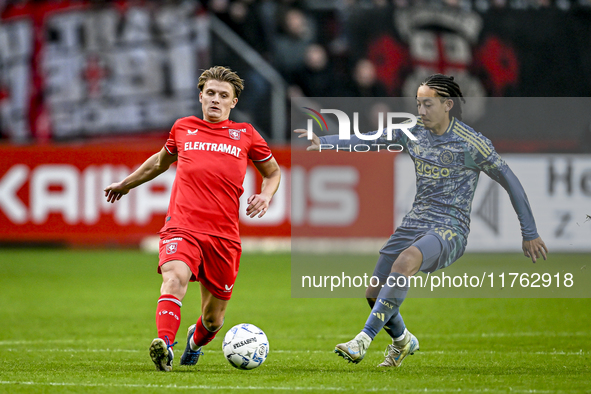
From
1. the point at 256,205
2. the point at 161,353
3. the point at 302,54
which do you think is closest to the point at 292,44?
the point at 302,54

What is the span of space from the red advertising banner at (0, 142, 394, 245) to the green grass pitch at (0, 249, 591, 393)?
1809 millimetres

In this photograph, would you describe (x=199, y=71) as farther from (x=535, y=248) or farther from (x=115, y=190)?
(x=535, y=248)

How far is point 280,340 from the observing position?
7.72 meters

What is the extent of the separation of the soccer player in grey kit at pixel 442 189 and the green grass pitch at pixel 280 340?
69cm

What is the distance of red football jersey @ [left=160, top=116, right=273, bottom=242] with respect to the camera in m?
5.85

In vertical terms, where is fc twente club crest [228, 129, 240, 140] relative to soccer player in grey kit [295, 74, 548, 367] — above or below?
above

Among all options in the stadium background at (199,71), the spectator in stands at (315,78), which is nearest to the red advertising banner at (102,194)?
the stadium background at (199,71)

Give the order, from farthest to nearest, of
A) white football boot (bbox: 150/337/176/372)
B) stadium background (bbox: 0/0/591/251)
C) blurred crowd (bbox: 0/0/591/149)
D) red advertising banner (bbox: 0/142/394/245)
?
blurred crowd (bbox: 0/0/591/149) → stadium background (bbox: 0/0/591/251) → red advertising banner (bbox: 0/142/394/245) → white football boot (bbox: 150/337/176/372)

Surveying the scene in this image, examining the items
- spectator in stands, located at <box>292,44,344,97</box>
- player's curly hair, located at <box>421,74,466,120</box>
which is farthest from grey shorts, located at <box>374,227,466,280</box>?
spectator in stands, located at <box>292,44,344,97</box>

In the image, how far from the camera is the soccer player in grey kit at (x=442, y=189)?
6.05 meters

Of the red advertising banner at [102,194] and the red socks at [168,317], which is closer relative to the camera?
the red socks at [168,317]

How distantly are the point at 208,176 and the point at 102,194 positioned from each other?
10227mm

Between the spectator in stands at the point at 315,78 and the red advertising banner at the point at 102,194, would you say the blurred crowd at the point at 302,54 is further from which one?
the red advertising banner at the point at 102,194

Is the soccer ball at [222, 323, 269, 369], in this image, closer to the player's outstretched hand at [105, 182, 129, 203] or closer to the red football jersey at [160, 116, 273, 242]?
the red football jersey at [160, 116, 273, 242]
